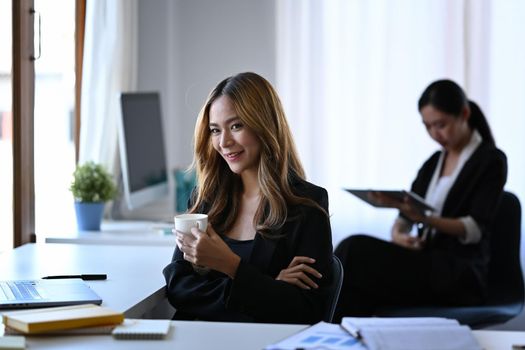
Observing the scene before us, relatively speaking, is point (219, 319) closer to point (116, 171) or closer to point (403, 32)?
point (116, 171)

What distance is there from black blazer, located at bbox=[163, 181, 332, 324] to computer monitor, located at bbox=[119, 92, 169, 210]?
1.26m

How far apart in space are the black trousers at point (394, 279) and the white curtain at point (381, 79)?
79 centimetres

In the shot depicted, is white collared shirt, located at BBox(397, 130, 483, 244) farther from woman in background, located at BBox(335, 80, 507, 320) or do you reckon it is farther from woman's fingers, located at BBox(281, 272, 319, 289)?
woman's fingers, located at BBox(281, 272, 319, 289)

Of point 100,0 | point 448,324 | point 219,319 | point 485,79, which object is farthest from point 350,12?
point 448,324

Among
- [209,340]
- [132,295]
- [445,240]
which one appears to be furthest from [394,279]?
[209,340]

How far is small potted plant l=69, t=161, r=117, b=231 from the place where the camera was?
351 cm

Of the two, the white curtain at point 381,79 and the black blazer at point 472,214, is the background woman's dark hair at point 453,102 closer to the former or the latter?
the black blazer at point 472,214

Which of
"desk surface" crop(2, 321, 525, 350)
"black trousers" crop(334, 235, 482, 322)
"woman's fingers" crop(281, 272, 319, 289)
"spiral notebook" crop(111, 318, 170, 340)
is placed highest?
"woman's fingers" crop(281, 272, 319, 289)

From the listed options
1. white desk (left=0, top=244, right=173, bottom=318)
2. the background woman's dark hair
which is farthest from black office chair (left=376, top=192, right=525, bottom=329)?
white desk (left=0, top=244, right=173, bottom=318)

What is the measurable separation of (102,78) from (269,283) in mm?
2088

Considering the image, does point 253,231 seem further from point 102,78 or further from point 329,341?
point 102,78

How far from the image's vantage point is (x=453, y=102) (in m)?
3.60

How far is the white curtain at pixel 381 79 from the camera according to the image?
14.4 feet

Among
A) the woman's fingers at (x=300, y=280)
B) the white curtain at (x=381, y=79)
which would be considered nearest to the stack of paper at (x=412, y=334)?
the woman's fingers at (x=300, y=280)
